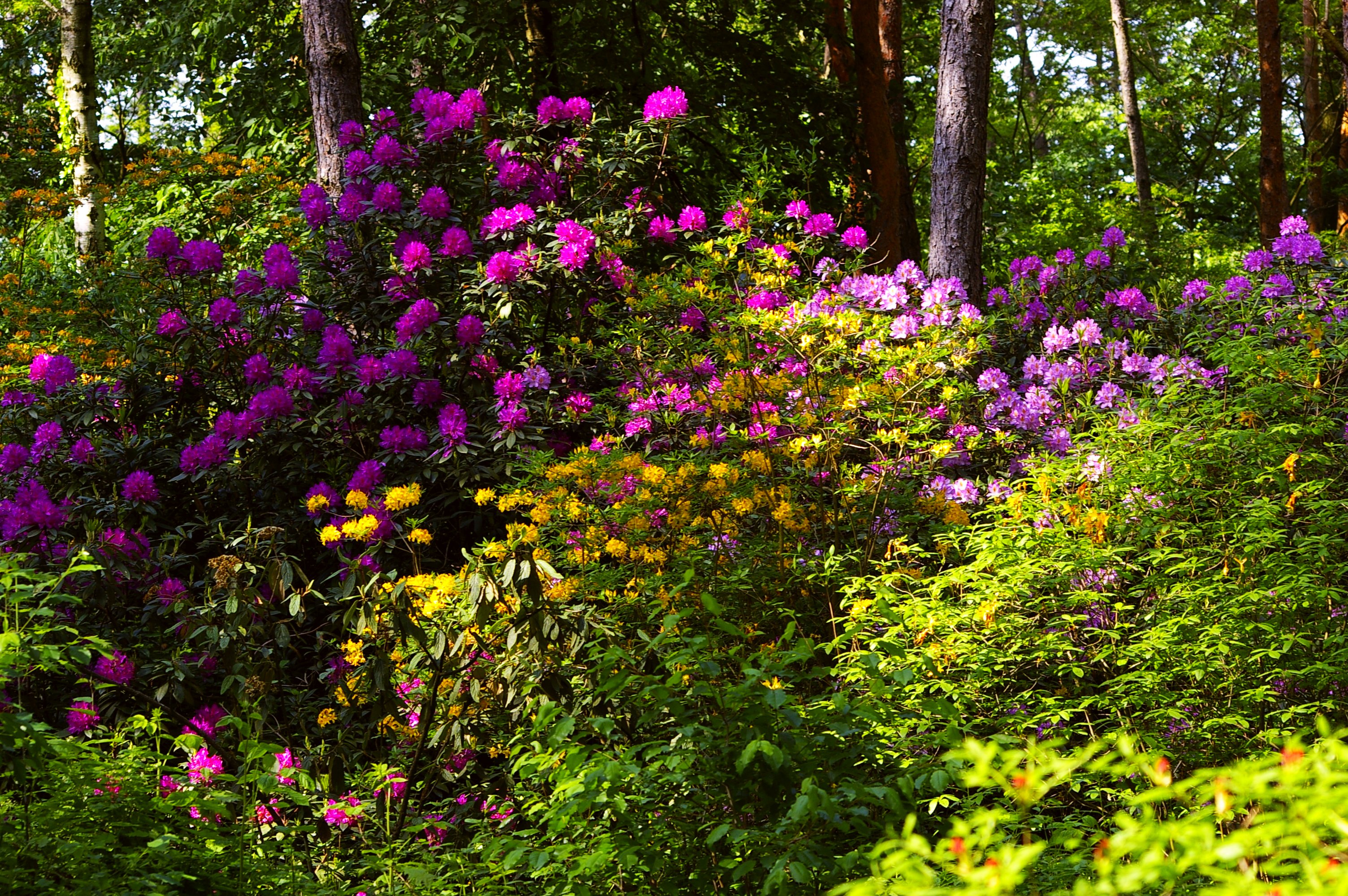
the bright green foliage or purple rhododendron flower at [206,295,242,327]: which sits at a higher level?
purple rhododendron flower at [206,295,242,327]

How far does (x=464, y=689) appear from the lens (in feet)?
11.4

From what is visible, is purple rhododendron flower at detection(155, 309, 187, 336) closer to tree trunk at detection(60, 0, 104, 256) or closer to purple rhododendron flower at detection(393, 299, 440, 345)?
purple rhododendron flower at detection(393, 299, 440, 345)

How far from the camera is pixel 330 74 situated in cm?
670

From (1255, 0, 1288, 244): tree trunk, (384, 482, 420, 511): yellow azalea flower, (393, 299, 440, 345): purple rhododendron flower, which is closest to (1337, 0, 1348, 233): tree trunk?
(1255, 0, 1288, 244): tree trunk

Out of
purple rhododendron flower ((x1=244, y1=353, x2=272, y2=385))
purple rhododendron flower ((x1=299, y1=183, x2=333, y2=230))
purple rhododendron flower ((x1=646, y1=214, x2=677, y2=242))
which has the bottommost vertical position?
purple rhododendron flower ((x1=244, y1=353, x2=272, y2=385))

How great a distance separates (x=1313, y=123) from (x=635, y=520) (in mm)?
15124

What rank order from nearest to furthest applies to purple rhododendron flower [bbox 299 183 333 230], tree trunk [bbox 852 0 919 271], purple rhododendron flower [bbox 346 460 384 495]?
1. purple rhododendron flower [bbox 346 460 384 495]
2. purple rhododendron flower [bbox 299 183 333 230]
3. tree trunk [bbox 852 0 919 271]

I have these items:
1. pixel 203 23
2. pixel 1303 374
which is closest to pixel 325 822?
pixel 1303 374

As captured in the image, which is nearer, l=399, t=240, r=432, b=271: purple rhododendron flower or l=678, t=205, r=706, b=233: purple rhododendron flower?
l=399, t=240, r=432, b=271: purple rhododendron flower

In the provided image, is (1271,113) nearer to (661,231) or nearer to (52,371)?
(661,231)

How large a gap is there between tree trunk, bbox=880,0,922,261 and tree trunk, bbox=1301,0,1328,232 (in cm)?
519

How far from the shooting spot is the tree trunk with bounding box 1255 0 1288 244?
39.4ft

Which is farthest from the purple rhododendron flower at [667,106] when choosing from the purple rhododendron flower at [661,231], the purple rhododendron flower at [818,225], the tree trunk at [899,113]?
the tree trunk at [899,113]

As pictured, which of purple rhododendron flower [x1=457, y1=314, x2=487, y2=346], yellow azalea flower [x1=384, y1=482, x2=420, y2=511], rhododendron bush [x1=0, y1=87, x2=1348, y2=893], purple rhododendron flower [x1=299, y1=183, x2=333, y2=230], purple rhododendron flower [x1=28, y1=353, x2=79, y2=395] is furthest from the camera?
purple rhododendron flower [x1=299, y1=183, x2=333, y2=230]
